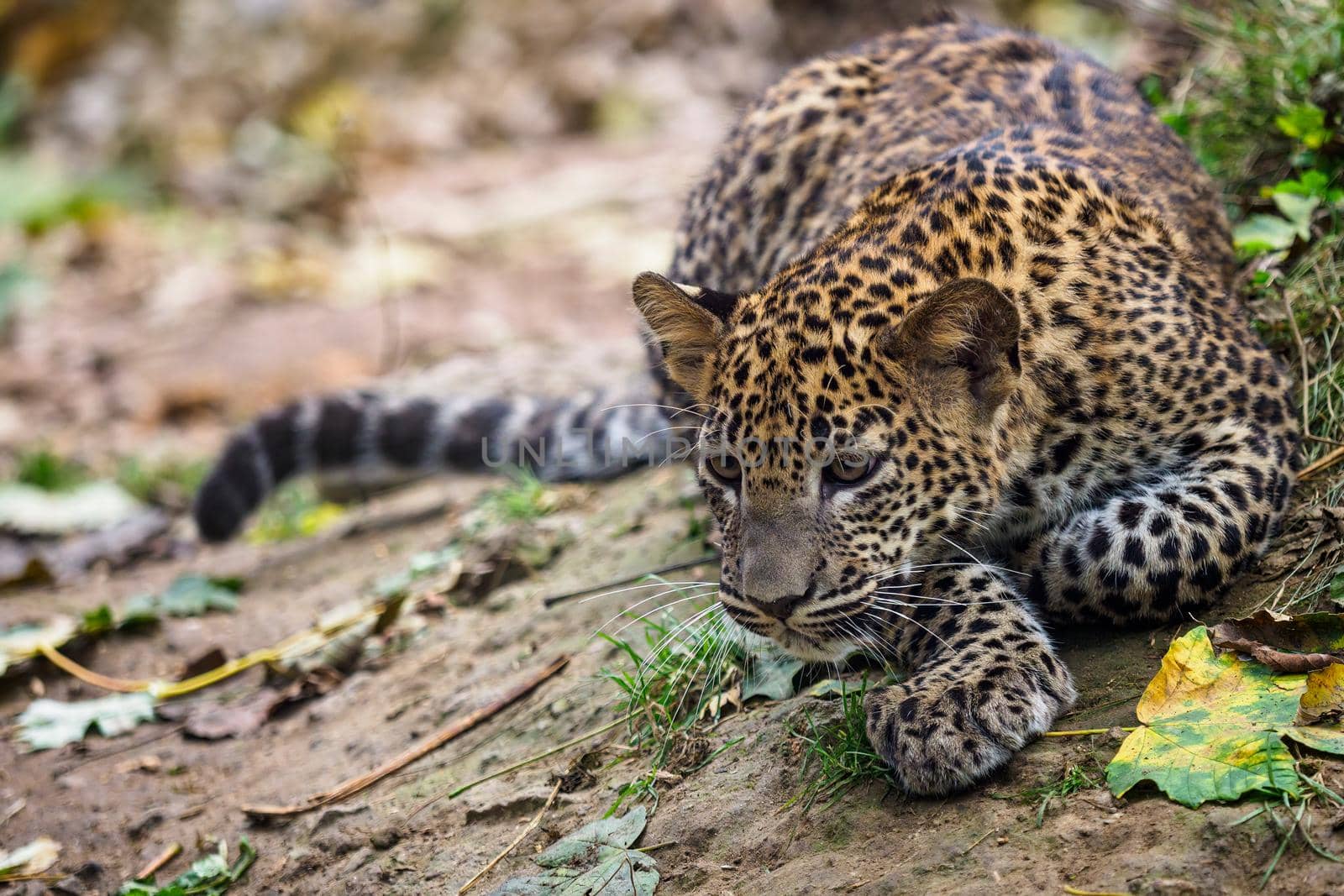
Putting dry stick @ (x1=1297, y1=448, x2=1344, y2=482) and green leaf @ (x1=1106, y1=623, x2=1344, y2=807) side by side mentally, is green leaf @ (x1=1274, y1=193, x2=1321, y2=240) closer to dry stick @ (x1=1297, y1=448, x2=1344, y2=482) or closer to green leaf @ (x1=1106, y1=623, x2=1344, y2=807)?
dry stick @ (x1=1297, y1=448, x2=1344, y2=482)

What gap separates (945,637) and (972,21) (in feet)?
12.4

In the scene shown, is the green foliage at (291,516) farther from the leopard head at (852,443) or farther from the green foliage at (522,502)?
the leopard head at (852,443)

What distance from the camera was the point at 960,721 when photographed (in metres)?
3.27

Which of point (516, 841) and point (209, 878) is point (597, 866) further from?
A: point (209, 878)

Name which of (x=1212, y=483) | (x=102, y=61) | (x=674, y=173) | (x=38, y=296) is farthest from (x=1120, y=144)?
(x=102, y=61)

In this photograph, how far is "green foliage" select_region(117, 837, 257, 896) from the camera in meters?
4.11

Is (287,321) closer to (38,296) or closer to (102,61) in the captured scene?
(38,296)

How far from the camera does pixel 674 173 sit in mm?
13867

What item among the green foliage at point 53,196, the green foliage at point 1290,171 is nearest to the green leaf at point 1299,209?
the green foliage at point 1290,171

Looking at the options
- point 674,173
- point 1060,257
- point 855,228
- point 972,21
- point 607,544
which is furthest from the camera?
point 674,173

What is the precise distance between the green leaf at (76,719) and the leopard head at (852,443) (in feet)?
10.3

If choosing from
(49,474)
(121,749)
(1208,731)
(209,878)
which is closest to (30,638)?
(121,749)

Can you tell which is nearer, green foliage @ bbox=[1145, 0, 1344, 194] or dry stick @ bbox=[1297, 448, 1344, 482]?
dry stick @ bbox=[1297, 448, 1344, 482]

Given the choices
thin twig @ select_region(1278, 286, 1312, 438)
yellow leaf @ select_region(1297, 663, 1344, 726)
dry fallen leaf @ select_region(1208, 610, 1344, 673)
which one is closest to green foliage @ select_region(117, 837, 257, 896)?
dry fallen leaf @ select_region(1208, 610, 1344, 673)
